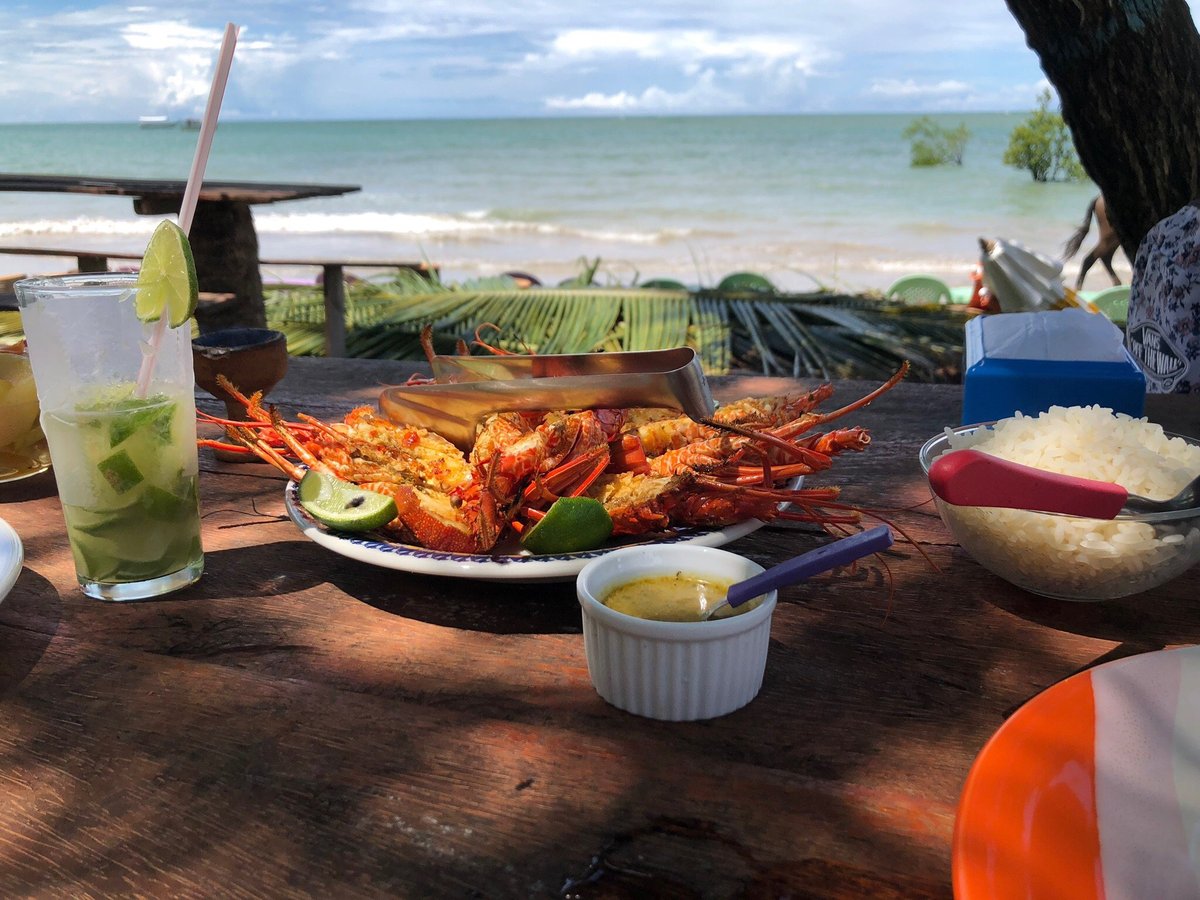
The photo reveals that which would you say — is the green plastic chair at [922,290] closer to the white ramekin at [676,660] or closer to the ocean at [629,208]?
the ocean at [629,208]

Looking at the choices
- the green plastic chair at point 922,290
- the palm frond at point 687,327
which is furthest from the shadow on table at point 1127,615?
the green plastic chair at point 922,290

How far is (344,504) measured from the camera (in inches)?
55.1

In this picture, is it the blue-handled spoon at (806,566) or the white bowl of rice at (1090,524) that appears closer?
the blue-handled spoon at (806,566)

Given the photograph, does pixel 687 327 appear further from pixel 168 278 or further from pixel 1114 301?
pixel 1114 301

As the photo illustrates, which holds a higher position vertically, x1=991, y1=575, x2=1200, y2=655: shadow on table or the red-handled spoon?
the red-handled spoon

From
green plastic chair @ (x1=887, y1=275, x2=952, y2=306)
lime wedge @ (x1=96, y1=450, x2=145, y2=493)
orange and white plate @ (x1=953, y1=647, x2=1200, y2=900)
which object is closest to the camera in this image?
orange and white plate @ (x1=953, y1=647, x2=1200, y2=900)

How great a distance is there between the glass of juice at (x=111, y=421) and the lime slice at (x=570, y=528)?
0.53m

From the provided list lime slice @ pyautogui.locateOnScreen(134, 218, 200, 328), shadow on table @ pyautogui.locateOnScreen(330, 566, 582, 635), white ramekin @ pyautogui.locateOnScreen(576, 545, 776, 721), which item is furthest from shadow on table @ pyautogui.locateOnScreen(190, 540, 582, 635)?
lime slice @ pyautogui.locateOnScreen(134, 218, 200, 328)

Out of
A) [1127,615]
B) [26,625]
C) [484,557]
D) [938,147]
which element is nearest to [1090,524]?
[1127,615]

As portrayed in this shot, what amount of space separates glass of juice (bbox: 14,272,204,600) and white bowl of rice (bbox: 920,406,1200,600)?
1.14 m

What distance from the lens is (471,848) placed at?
2.83 ft

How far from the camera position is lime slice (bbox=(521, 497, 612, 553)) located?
4.20 ft

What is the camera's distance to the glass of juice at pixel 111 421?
1240 mm

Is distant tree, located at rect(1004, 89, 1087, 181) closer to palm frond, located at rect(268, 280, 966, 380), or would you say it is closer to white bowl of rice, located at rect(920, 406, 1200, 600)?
palm frond, located at rect(268, 280, 966, 380)
